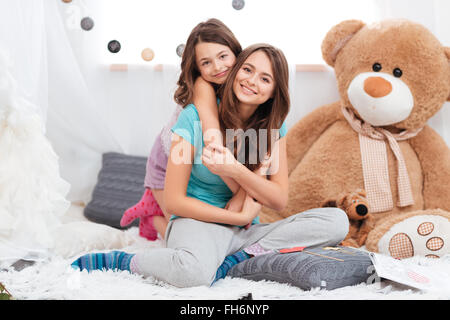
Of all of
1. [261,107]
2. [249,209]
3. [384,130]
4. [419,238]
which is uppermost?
[261,107]

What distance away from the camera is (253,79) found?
1131mm

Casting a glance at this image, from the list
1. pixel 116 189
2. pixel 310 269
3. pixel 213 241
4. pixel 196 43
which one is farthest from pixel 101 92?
pixel 310 269

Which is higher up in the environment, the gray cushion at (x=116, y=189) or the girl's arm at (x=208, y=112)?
the girl's arm at (x=208, y=112)

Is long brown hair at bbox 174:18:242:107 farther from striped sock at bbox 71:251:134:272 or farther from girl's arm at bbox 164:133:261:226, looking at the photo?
striped sock at bbox 71:251:134:272

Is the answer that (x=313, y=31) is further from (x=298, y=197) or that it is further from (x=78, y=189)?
(x=78, y=189)

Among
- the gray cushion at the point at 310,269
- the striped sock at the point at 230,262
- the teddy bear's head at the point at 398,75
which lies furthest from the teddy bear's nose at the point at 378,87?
the striped sock at the point at 230,262

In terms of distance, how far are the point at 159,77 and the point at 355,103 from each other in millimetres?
735

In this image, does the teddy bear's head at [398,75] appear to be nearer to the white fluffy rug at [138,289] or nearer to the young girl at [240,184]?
the young girl at [240,184]

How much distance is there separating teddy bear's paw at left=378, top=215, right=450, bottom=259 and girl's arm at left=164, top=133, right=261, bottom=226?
0.42m

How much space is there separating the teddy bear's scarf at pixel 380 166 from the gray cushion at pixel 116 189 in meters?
0.78

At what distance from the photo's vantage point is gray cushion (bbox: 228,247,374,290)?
95 centimetres

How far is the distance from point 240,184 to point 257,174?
0.07 metres

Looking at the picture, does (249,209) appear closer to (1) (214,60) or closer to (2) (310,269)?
(2) (310,269)

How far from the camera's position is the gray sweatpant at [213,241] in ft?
Answer: 3.22
